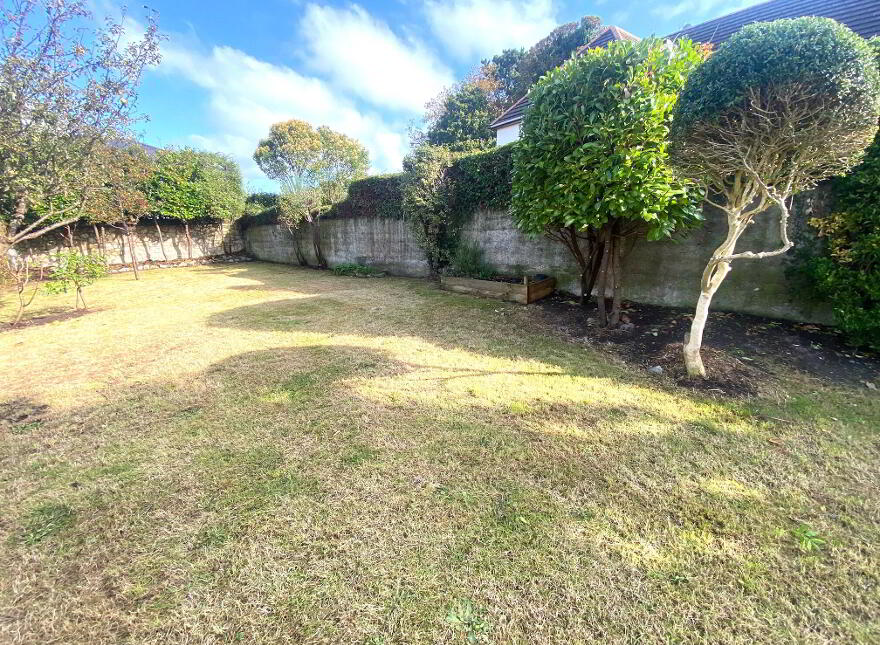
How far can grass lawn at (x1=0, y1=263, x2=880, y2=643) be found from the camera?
113 cm

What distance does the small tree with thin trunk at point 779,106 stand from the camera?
2004 mm

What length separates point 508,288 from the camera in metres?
5.53

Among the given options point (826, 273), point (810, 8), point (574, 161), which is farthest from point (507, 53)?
point (826, 273)

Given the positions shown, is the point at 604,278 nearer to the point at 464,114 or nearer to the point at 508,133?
the point at 508,133

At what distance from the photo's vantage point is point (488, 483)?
1716 millimetres

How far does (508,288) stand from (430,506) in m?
4.40

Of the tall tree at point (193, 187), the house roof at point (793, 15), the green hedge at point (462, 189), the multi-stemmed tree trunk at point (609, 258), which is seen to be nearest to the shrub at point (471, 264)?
the green hedge at point (462, 189)

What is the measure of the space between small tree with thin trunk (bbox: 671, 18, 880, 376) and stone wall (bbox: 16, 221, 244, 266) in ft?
47.3

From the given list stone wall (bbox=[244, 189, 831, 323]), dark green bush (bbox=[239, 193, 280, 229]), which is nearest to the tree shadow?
stone wall (bbox=[244, 189, 831, 323])

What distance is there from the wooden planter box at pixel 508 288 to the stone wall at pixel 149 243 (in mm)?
11718

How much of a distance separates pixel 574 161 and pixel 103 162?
20.4ft

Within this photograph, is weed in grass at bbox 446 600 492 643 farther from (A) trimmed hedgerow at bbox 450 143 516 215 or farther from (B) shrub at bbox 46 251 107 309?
(B) shrub at bbox 46 251 107 309

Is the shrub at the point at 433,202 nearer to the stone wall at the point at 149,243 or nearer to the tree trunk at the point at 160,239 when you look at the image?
the tree trunk at the point at 160,239

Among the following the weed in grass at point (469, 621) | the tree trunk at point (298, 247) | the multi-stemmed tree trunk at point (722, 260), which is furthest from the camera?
the tree trunk at point (298, 247)
